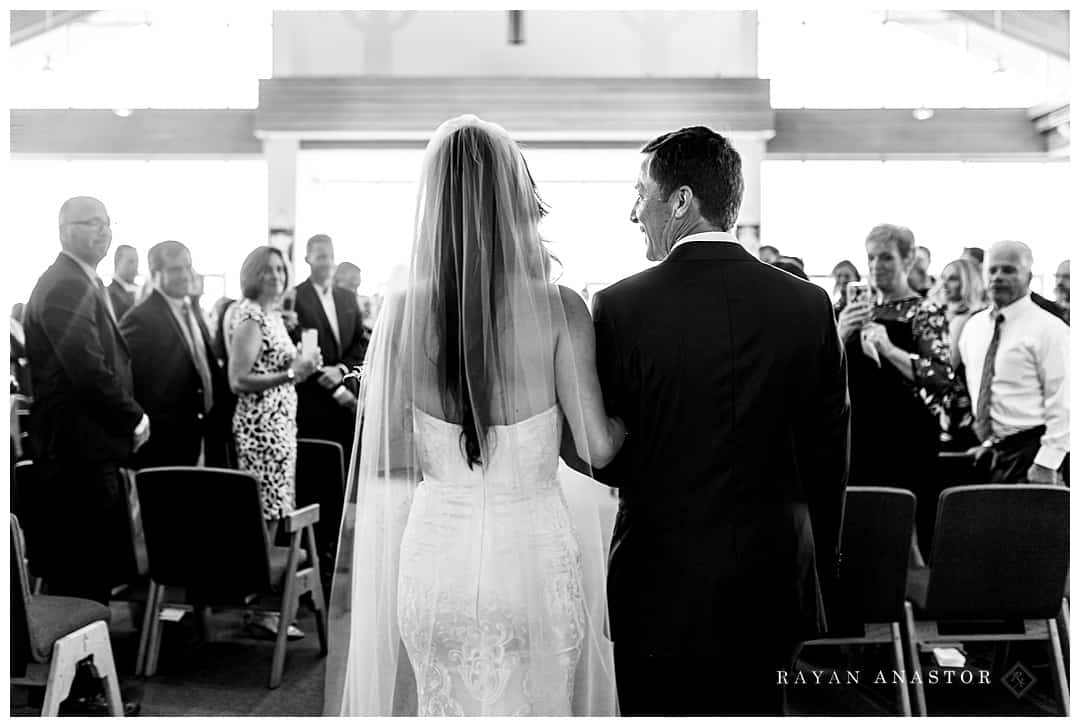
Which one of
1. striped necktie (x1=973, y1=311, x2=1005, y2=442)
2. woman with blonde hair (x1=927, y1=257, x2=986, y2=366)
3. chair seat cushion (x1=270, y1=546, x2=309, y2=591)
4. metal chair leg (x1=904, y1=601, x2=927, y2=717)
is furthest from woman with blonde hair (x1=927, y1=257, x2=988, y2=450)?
chair seat cushion (x1=270, y1=546, x2=309, y2=591)

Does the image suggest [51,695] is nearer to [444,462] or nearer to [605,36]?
[444,462]

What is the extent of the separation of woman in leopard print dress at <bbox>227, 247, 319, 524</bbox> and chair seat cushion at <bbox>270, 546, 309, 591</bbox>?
0.74ft

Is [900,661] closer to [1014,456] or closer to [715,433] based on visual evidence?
[1014,456]

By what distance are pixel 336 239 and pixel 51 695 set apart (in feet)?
35.8

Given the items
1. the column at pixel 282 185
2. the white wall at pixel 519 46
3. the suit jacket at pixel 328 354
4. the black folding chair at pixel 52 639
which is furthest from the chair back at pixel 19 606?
the white wall at pixel 519 46

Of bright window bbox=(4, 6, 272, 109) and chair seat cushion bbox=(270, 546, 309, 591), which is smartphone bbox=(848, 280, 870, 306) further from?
bright window bbox=(4, 6, 272, 109)

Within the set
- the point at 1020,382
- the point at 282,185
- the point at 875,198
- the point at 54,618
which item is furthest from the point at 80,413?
the point at 875,198

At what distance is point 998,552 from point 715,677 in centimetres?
140

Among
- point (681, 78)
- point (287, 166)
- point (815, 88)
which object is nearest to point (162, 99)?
point (287, 166)

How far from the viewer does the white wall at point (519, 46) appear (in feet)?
40.0

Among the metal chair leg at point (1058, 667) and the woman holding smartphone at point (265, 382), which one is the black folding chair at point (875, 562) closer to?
the metal chair leg at point (1058, 667)

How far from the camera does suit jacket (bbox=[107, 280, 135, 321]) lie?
7.45m

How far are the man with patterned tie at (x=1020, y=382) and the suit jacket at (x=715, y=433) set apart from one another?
2.11 m

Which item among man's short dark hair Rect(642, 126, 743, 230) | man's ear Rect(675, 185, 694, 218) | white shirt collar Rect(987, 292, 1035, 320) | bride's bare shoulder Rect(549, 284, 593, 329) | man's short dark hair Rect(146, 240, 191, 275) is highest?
man's short dark hair Rect(146, 240, 191, 275)
